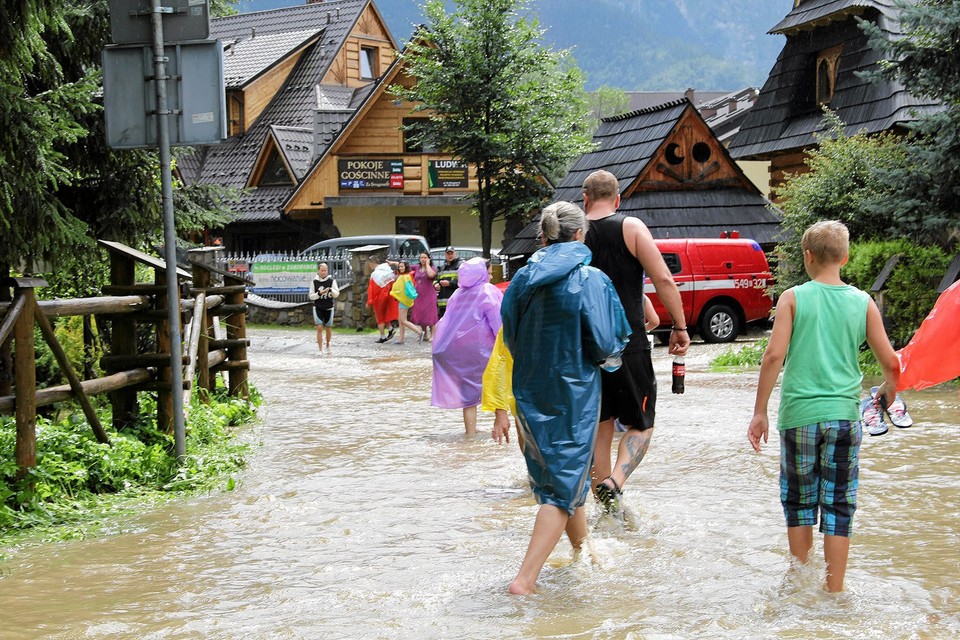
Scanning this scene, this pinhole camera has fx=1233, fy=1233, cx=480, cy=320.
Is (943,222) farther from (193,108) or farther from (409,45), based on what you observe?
(409,45)

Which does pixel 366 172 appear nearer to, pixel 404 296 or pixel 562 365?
pixel 404 296

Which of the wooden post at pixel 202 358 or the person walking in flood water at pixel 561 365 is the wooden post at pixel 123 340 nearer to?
the wooden post at pixel 202 358

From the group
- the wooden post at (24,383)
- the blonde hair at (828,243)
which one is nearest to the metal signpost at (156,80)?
the wooden post at (24,383)

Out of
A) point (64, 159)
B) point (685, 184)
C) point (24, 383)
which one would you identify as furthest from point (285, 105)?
point (24, 383)

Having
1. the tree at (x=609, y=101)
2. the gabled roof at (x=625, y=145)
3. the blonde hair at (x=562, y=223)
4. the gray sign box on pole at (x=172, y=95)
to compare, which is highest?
the tree at (x=609, y=101)

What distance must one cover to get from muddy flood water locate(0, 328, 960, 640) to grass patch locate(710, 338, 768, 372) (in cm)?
709

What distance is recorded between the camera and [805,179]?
740 inches

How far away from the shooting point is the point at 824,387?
5219 mm

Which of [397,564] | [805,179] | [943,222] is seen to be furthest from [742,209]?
[397,564]

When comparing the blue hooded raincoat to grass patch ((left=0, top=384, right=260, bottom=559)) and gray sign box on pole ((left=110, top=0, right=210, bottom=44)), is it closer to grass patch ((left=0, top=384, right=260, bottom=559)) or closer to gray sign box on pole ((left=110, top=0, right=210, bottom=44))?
grass patch ((left=0, top=384, right=260, bottom=559))

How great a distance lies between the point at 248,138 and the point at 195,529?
124ft

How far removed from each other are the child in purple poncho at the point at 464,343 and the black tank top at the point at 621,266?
343cm

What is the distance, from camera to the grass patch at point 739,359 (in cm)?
1762

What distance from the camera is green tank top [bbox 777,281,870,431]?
17.1ft
